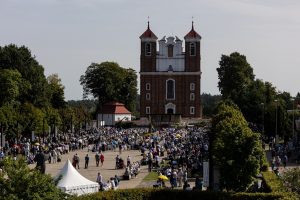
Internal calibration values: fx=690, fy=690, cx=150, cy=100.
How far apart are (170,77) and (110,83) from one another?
11.2 meters

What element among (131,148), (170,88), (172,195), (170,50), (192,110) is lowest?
(172,195)

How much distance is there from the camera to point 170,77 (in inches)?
4198

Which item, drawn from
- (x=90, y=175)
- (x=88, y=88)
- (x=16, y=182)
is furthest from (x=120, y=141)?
(x=88, y=88)

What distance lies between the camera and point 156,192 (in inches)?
1047

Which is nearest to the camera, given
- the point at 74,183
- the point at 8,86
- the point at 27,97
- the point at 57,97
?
the point at 74,183

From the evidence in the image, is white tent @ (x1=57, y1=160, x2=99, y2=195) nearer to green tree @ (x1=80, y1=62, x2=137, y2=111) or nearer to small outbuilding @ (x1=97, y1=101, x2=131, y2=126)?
small outbuilding @ (x1=97, y1=101, x2=131, y2=126)

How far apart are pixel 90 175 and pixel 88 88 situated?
7691cm

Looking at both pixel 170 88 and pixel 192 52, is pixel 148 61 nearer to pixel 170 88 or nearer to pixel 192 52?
pixel 170 88

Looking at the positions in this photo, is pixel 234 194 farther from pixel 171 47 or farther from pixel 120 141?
pixel 171 47

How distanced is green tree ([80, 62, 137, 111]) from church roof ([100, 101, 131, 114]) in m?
5.40

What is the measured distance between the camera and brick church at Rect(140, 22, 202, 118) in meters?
106

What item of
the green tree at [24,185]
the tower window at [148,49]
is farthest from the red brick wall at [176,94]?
the green tree at [24,185]

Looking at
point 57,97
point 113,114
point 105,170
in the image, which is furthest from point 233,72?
point 105,170

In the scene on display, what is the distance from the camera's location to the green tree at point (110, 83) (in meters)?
113
